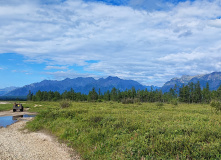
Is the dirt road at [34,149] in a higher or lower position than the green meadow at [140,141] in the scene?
lower

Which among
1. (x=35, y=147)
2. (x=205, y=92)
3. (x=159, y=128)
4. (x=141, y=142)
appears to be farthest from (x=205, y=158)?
(x=205, y=92)

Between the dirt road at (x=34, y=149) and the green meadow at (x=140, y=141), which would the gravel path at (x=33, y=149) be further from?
the green meadow at (x=140, y=141)

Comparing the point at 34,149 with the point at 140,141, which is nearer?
the point at 140,141

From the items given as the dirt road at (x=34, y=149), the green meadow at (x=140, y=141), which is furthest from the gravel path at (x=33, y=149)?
the green meadow at (x=140, y=141)

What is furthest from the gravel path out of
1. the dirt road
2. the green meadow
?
the green meadow

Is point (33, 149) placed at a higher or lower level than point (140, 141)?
lower

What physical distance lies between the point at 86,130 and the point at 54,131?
5.20 meters

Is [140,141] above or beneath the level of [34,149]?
above

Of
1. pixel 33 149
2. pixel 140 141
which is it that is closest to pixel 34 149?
pixel 33 149

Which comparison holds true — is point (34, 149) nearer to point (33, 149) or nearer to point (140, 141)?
point (33, 149)

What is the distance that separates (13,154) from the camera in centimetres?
1180

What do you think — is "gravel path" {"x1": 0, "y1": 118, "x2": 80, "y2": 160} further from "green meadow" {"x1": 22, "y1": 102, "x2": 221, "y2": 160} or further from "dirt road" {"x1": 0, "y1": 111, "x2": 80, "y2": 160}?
"green meadow" {"x1": 22, "y1": 102, "x2": 221, "y2": 160}

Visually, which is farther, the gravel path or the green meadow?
the gravel path

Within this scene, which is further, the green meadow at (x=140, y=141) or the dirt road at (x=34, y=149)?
the dirt road at (x=34, y=149)
